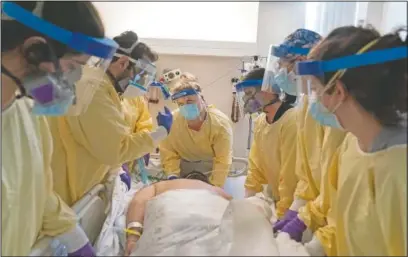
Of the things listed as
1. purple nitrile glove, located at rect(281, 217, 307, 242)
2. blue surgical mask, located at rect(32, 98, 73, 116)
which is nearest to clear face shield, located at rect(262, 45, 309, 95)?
purple nitrile glove, located at rect(281, 217, 307, 242)

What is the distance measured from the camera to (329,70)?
1.19m

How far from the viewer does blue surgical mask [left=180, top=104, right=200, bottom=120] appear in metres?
2.88

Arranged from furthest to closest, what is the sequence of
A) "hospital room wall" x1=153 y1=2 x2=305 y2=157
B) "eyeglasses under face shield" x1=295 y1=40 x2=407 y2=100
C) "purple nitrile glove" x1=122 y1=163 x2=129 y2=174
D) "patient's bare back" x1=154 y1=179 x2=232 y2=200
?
"hospital room wall" x1=153 y1=2 x2=305 y2=157 < "purple nitrile glove" x1=122 y1=163 x2=129 y2=174 < "patient's bare back" x1=154 y1=179 x2=232 y2=200 < "eyeglasses under face shield" x1=295 y1=40 x2=407 y2=100

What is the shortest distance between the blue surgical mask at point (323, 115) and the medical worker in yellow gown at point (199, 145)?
152 cm

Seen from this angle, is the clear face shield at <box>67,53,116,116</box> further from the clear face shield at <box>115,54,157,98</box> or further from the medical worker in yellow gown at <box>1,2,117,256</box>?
the clear face shield at <box>115,54,157,98</box>

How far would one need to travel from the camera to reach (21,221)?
128 cm

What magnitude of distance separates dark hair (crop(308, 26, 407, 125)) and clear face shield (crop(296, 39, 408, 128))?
2 centimetres

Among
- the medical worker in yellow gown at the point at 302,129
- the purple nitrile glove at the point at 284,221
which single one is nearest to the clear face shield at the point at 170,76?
the medical worker in yellow gown at the point at 302,129

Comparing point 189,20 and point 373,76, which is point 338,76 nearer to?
point 373,76

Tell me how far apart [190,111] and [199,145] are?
0.31m

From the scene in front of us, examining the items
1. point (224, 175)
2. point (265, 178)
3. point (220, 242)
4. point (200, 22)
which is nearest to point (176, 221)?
point (220, 242)

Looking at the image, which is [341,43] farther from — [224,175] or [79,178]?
[224,175]

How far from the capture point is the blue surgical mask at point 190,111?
2879mm

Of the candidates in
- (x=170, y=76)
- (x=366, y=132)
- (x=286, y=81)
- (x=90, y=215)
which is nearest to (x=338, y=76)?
(x=366, y=132)
